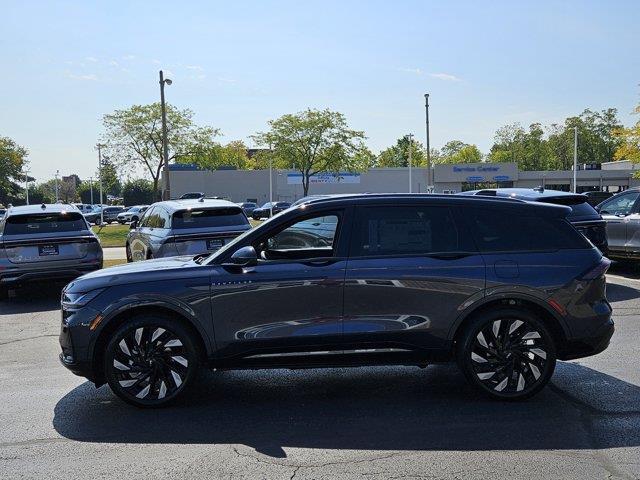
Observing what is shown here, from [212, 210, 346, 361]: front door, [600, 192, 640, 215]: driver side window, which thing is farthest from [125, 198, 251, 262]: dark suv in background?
[600, 192, 640, 215]: driver side window

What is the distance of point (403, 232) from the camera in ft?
16.9

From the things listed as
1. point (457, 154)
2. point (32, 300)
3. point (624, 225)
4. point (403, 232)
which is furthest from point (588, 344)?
point (457, 154)

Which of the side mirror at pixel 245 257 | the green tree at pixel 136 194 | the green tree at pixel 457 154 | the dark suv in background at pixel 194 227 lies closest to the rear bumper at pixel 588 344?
the side mirror at pixel 245 257

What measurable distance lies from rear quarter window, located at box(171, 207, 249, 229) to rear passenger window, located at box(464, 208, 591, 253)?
20.1 ft

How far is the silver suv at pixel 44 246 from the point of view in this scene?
10.1 metres

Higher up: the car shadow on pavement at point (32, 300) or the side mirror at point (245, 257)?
the side mirror at point (245, 257)

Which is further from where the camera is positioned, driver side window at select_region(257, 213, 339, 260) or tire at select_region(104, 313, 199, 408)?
driver side window at select_region(257, 213, 339, 260)

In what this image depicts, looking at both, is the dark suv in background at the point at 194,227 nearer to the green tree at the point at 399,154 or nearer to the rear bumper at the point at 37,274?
the rear bumper at the point at 37,274

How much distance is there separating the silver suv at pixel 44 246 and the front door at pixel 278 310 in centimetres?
646

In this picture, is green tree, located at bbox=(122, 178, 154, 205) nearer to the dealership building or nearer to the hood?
the dealership building

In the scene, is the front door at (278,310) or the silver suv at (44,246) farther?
the silver suv at (44,246)

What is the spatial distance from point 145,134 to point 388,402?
135 feet

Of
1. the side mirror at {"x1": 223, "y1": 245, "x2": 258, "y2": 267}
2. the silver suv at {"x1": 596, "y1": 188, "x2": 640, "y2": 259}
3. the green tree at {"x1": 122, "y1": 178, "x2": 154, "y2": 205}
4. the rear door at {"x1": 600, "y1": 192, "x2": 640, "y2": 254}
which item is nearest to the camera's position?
the side mirror at {"x1": 223, "y1": 245, "x2": 258, "y2": 267}

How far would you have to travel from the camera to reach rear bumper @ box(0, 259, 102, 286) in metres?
10.1
